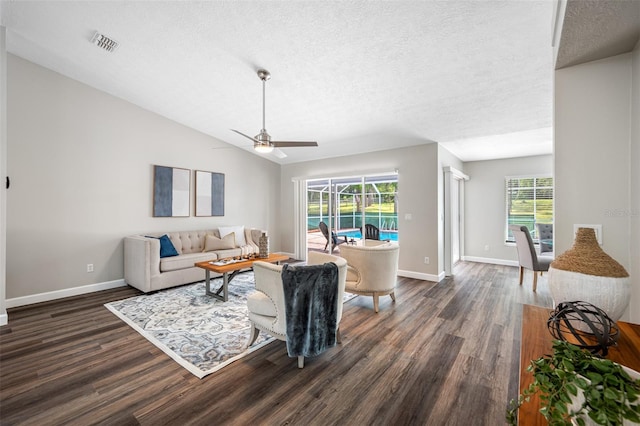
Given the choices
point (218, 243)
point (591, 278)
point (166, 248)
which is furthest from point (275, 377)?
point (218, 243)

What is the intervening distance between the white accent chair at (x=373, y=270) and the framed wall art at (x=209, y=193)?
11.5 ft

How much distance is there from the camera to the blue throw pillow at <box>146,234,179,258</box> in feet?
14.1

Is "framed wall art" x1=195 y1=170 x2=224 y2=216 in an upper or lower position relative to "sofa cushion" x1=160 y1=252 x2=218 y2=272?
upper

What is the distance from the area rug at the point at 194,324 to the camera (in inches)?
91.5

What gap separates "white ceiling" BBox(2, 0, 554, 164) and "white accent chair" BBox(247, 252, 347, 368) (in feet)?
7.25

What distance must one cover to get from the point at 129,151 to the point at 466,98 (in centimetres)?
526

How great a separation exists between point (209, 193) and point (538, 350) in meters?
5.61

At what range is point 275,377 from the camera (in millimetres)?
2041

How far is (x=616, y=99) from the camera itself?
58.1 inches

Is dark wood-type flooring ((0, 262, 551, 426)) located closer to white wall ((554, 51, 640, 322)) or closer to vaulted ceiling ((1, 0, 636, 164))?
white wall ((554, 51, 640, 322))

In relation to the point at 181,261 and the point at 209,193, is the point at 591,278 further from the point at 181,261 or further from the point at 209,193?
the point at 209,193

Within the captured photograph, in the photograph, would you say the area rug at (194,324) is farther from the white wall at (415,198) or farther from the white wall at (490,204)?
the white wall at (490,204)

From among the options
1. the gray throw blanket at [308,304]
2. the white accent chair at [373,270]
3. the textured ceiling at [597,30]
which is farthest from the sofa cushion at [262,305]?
the textured ceiling at [597,30]

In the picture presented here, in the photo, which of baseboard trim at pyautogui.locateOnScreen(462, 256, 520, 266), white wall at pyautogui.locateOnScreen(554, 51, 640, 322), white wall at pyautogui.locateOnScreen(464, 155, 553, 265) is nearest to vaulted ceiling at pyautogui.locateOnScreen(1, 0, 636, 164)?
white wall at pyautogui.locateOnScreen(554, 51, 640, 322)
